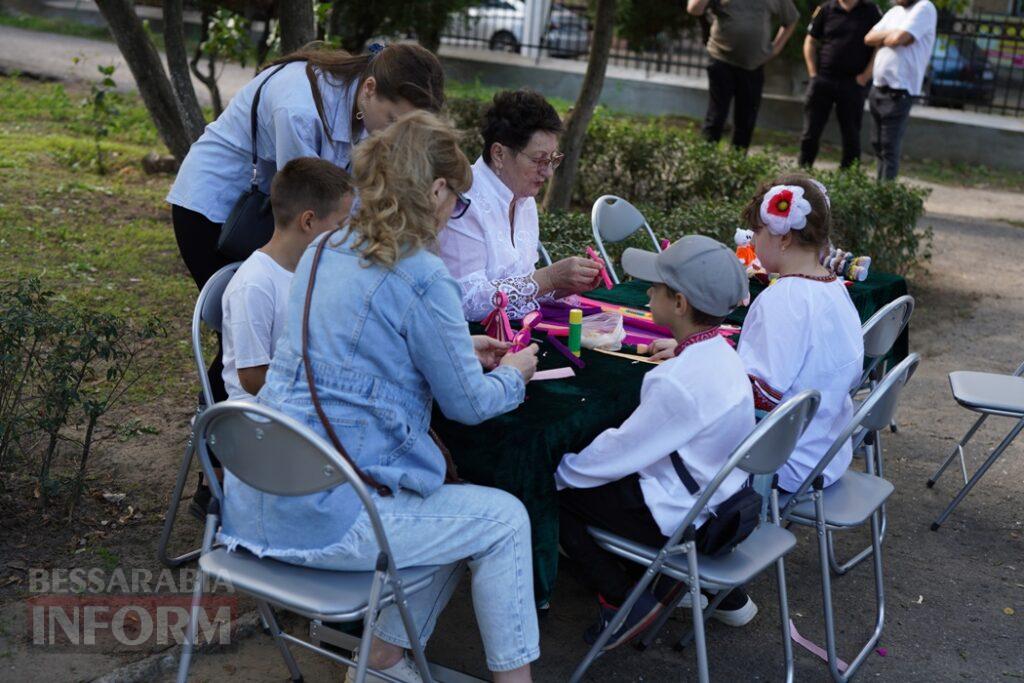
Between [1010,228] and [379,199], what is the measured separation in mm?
8267

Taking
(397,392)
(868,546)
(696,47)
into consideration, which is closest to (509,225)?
(397,392)

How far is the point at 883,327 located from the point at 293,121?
2006 mm

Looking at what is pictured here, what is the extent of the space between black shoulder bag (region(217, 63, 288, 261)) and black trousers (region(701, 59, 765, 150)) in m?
6.05

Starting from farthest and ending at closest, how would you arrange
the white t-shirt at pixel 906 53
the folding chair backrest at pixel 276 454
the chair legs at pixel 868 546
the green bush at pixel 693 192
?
the white t-shirt at pixel 906 53, the green bush at pixel 693 192, the chair legs at pixel 868 546, the folding chair backrest at pixel 276 454

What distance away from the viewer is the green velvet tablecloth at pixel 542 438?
2678 millimetres

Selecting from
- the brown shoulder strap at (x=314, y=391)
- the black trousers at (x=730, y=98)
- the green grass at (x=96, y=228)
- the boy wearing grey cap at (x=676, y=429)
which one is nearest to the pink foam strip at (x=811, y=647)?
the boy wearing grey cap at (x=676, y=429)

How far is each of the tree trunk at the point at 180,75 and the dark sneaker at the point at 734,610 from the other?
4.33m

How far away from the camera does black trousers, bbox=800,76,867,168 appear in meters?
8.86

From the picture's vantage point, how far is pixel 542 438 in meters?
2.69

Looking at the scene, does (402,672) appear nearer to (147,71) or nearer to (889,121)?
(147,71)

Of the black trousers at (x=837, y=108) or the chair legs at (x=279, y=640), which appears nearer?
the chair legs at (x=279, y=640)

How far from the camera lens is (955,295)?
23.9 feet

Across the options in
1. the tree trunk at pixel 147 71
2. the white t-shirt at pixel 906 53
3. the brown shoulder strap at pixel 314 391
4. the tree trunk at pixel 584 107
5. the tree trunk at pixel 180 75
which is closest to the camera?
the brown shoulder strap at pixel 314 391

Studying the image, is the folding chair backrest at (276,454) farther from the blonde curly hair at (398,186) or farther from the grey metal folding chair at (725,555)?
the grey metal folding chair at (725,555)
